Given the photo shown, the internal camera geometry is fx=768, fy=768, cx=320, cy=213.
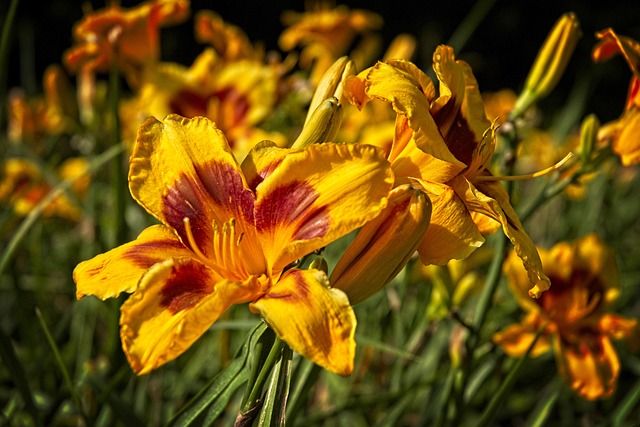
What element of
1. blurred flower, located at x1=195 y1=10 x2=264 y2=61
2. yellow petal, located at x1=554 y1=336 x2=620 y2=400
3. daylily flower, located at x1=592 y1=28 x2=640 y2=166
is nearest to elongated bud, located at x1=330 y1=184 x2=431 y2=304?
daylily flower, located at x1=592 y1=28 x2=640 y2=166

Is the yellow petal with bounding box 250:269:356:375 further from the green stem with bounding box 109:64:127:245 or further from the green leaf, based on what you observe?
the green stem with bounding box 109:64:127:245

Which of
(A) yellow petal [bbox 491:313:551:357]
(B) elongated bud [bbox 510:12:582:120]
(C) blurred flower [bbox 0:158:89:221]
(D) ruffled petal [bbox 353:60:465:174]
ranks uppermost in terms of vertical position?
(D) ruffled petal [bbox 353:60:465:174]

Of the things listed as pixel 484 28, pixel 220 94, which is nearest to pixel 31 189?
pixel 220 94

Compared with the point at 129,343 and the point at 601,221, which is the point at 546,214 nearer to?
the point at 601,221

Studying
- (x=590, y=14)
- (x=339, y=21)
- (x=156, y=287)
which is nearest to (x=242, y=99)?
(x=339, y=21)

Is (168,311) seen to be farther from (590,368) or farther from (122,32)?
(122,32)

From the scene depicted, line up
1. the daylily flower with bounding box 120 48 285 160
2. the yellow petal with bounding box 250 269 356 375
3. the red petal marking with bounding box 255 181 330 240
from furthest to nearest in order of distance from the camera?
the daylily flower with bounding box 120 48 285 160 → the red petal marking with bounding box 255 181 330 240 → the yellow petal with bounding box 250 269 356 375

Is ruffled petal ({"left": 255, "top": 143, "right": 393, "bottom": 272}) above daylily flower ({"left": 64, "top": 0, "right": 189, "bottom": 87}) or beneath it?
above

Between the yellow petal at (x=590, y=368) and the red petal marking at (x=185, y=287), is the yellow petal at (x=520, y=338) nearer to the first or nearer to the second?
the yellow petal at (x=590, y=368)
